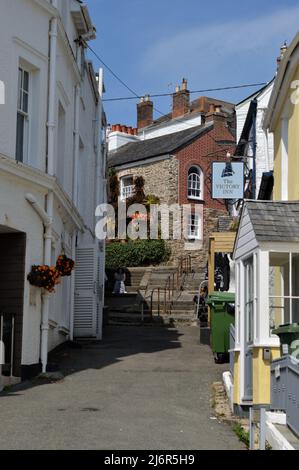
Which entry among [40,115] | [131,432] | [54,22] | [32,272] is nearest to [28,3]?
Answer: [54,22]

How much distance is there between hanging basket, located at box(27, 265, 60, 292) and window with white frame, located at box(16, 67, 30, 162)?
6.77 feet

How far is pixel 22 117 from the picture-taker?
43.8 ft

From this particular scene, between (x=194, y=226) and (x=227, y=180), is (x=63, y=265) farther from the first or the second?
(x=194, y=226)

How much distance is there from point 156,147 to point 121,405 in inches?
1129

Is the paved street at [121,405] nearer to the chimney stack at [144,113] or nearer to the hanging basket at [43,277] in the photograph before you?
the hanging basket at [43,277]

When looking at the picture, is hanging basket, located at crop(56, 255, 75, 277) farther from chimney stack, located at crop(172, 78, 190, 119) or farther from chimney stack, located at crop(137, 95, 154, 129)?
chimney stack, located at crop(137, 95, 154, 129)

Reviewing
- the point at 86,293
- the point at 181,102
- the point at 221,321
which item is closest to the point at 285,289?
the point at 221,321

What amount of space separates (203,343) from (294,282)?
713cm

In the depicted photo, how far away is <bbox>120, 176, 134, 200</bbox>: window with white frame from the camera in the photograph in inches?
1485

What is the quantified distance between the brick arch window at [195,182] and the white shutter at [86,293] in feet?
58.5

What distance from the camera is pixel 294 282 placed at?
453 inches

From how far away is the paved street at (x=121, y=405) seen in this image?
798 centimetres

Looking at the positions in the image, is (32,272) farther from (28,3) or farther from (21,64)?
(28,3)
